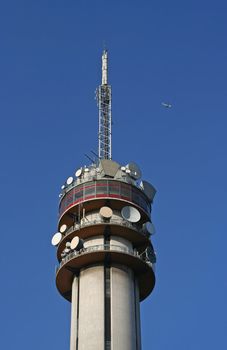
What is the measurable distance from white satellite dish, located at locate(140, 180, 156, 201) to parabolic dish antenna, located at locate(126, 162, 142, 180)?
0.90 metres

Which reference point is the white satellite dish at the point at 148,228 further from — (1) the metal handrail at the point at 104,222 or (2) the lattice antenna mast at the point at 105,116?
(2) the lattice antenna mast at the point at 105,116

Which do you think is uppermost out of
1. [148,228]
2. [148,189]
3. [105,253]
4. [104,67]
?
[104,67]

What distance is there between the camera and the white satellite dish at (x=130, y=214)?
7906 centimetres

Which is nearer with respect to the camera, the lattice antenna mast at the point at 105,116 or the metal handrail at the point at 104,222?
the metal handrail at the point at 104,222

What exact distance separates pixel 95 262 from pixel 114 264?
75.3 inches

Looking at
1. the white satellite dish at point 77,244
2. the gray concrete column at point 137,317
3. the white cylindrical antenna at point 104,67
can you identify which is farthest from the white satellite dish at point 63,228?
the white cylindrical antenna at point 104,67

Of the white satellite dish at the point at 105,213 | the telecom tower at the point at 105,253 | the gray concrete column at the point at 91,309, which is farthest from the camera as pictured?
the white satellite dish at the point at 105,213

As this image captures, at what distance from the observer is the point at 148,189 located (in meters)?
84.9

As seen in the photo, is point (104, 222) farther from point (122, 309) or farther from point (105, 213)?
point (122, 309)

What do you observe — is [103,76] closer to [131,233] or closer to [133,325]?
[131,233]

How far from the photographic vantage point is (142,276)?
7969 centimetres

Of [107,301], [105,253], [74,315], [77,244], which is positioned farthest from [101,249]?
[74,315]

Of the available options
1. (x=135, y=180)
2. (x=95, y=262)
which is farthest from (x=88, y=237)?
(x=135, y=180)

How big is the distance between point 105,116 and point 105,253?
2067cm
